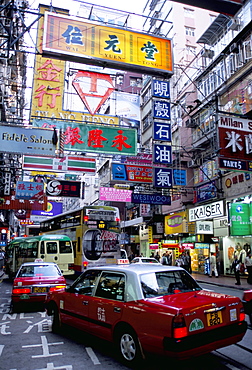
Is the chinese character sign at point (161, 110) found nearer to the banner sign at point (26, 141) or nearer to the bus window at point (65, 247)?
the banner sign at point (26, 141)

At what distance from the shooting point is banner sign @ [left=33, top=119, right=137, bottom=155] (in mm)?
13406

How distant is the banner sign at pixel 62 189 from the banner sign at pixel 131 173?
2.74 meters

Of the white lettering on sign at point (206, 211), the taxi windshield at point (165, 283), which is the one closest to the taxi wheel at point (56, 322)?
the taxi windshield at point (165, 283)

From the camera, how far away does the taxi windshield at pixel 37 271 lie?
9.59 m

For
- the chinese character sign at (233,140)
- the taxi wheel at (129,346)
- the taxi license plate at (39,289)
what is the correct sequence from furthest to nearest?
the chinese character sign at (233,140)
the taxi license plate at (39,289)
the taxi wheel at (129,346)

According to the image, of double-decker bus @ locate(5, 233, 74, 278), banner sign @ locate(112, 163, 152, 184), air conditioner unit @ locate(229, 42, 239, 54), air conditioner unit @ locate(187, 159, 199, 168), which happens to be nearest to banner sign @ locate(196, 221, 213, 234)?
air conditioner unit @ locate(187, 159, 199, 168)

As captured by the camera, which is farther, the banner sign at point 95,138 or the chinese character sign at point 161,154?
the chinese character sign at point 161,154

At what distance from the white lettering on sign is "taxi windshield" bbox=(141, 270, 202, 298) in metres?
16.3

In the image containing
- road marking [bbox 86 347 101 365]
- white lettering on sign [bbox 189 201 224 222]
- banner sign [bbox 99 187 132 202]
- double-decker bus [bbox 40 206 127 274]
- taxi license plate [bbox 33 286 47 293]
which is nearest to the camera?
road marking [bbox 86 347 101 365]

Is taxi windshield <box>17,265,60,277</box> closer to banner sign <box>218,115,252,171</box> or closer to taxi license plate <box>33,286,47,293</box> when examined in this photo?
taxi license plate <box>33,286,47,293</box>

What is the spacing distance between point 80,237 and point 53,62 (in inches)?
360

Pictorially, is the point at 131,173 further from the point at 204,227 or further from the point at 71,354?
the point at 71,354

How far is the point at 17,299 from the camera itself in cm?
880

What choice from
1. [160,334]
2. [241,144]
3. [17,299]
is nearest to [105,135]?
[241,144]
